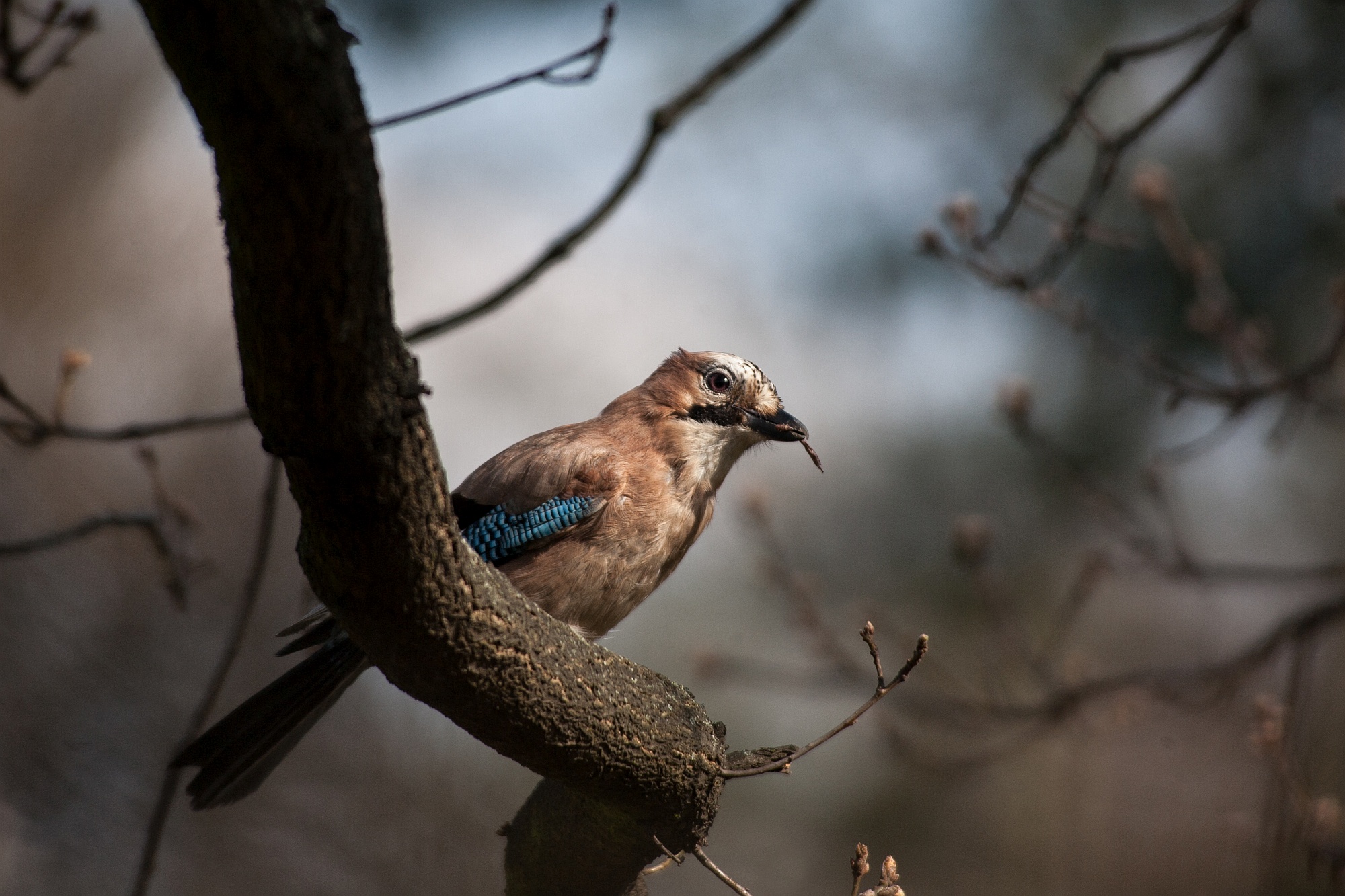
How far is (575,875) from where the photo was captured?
323cm

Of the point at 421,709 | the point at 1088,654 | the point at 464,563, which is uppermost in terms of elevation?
the point at 464,563

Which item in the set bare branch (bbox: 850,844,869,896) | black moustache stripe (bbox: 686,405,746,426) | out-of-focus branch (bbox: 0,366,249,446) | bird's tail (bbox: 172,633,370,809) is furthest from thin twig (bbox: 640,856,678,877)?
out-of-focus branch (bbox: 0,366,249,446)

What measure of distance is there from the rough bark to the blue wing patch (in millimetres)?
844

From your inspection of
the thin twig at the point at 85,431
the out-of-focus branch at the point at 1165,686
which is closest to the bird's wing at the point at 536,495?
the thin twig at the point at 85,431

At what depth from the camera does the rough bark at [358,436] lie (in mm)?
1501

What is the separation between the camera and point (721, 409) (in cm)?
393

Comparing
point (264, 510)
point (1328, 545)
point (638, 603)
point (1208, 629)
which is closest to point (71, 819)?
point (264, 510)

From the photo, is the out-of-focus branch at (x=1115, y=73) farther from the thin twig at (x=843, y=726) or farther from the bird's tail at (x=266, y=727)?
the bird's tail at (x=266, y=727)

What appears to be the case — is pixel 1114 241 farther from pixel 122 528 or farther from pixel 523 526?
pixel 122 528

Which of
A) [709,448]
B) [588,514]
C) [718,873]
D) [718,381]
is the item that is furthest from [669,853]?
[718,381]

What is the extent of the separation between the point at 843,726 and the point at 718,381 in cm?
154

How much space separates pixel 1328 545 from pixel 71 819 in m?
10.4

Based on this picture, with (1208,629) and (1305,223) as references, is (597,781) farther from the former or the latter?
(1305,223)

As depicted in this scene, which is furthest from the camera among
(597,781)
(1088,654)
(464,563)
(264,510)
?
(1088,654)
